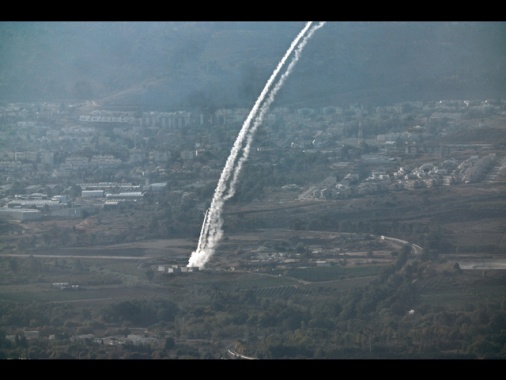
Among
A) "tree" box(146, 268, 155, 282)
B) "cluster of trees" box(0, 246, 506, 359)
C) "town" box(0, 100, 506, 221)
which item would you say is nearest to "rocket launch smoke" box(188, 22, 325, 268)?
"town" box(0, 100, 506, 221)

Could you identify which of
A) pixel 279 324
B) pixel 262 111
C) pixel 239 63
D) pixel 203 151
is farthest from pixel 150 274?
pixel 239 63

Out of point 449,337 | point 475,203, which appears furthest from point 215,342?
point 475,203

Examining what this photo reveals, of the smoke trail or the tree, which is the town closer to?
the smoke trail

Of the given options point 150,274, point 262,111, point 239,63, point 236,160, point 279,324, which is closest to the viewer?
point 279,324

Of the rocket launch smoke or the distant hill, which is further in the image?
the distant hill

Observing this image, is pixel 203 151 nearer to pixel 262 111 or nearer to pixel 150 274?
pixel 262 111

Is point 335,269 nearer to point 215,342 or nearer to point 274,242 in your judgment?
point 274,242
